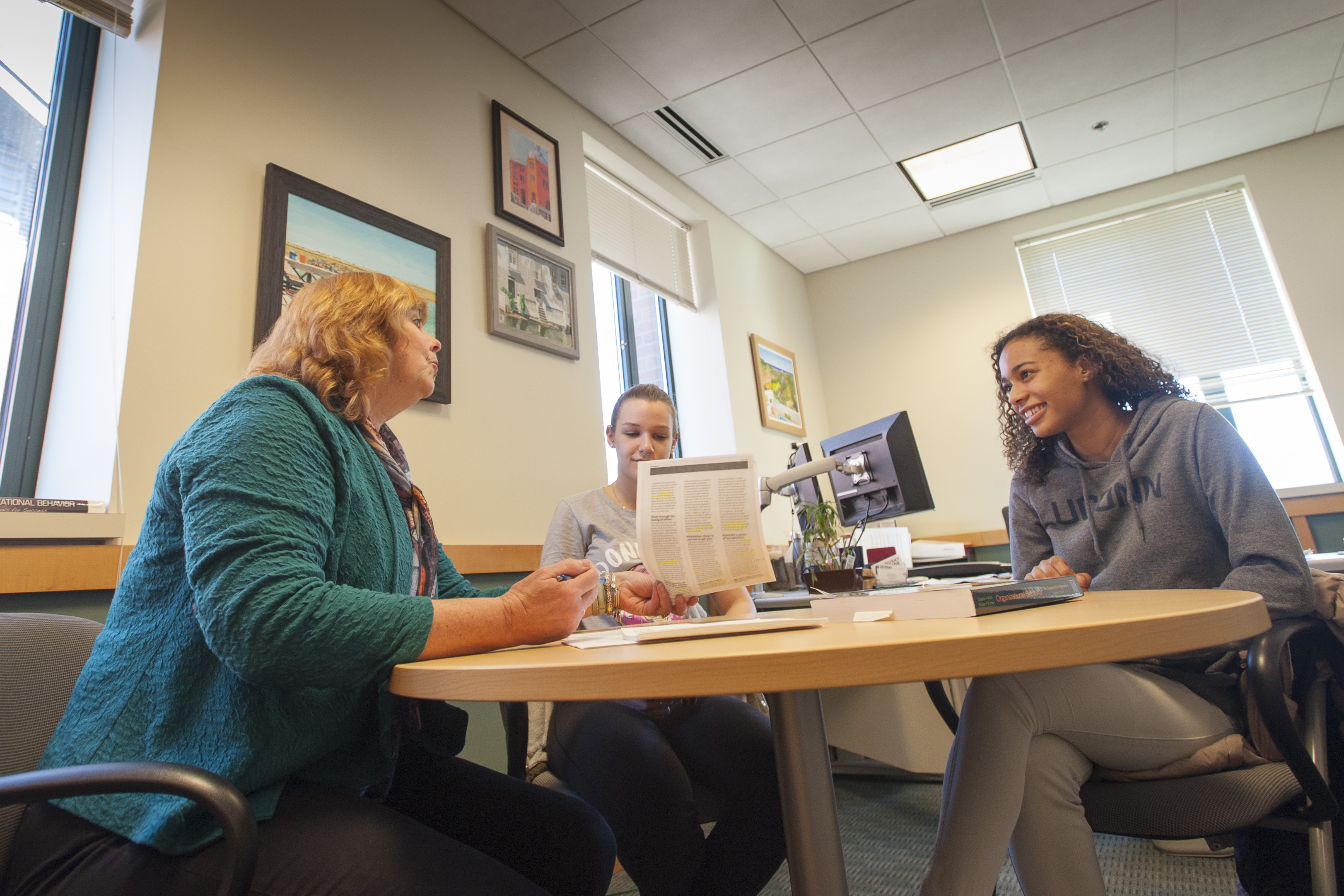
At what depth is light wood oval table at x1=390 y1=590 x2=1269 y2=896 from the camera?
51 cm

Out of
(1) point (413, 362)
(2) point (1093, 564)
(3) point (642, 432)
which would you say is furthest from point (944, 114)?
(1) point (413, 362)

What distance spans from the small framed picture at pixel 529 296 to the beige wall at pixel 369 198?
1.8 inches

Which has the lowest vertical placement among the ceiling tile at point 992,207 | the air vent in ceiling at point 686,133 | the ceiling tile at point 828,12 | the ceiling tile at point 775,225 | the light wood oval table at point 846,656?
the light wood oval table at point 846,656

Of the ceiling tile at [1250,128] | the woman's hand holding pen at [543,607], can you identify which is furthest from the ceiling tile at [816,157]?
the woman's hand holding pen at [543,607]

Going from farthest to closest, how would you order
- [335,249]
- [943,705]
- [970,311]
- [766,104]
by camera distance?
[970,311], [766,104], [335,249], [943,705]

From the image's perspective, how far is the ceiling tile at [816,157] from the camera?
3684 millimetres

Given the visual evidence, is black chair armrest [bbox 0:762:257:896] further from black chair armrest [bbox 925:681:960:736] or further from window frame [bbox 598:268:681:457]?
window frame [bbox 598:268:681:457]

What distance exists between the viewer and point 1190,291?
14.1 ft

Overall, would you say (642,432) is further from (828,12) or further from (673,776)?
(828,12)

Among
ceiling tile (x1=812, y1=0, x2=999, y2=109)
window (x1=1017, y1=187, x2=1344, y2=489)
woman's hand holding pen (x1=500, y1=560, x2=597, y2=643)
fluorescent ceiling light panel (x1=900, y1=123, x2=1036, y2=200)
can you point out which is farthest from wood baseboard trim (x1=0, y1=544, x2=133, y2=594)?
window (x1=1017, y1=187, x2=1344, y2=489)

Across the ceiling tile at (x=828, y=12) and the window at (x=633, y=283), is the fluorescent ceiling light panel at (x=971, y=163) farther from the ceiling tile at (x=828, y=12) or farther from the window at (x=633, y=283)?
the window at (x=633, y=283)

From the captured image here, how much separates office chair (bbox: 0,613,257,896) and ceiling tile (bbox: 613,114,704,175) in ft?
10.3

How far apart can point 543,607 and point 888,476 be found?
1600 millimetres

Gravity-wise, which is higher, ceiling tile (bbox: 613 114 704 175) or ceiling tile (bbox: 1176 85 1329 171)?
ceiling tile (bbox: 613 114 704 175)
